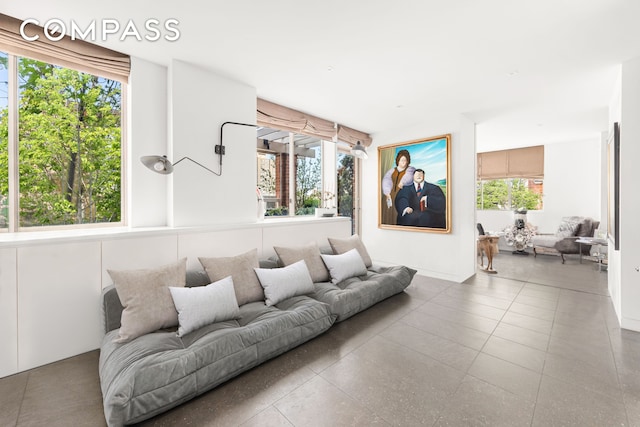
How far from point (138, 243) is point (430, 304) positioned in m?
3.11

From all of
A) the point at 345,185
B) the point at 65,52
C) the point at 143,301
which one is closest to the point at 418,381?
the point at 143,301

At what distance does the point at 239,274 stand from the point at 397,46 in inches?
98.6

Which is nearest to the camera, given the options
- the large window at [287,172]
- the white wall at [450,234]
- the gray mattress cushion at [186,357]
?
the gray mattress cushion at [186,357]

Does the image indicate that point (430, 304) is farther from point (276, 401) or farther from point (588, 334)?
point (276, 401)

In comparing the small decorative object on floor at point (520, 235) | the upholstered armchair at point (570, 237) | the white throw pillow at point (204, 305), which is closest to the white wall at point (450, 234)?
the small decorative object on floor at point (520, 235)

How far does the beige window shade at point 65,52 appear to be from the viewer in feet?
7.01

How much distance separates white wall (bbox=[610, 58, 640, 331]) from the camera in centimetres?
274

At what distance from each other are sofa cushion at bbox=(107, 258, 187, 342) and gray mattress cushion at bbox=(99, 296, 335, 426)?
0.24 feet

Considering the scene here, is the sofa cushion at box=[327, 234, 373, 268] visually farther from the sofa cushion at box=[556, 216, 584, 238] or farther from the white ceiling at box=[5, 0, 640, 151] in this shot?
the sofa cushion at box=[556, 216, 584, 238]

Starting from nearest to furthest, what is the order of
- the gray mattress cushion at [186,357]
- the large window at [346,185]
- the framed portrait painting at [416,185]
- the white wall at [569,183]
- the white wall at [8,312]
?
the gray mattress cushion at [186,357] → the white wall at [8,312] → the framed portrait painting at [416,185] → the large window at [346,185] → the white wall at [569,183]

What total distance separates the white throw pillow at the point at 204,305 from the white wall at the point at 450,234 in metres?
3.49

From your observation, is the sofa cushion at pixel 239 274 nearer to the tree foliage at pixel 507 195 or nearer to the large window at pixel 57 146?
the large window at pixel 57 146

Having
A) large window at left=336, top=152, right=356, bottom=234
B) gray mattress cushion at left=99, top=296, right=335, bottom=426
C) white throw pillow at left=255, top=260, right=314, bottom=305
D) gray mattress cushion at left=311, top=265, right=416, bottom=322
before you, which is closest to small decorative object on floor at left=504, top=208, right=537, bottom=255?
large window at left=336, top=152, right=356, bottom=234

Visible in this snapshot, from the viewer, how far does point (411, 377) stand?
1.92 metres
